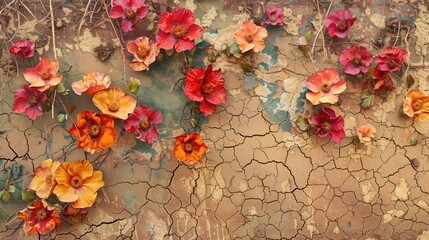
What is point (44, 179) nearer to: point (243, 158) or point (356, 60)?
point (243, 158)

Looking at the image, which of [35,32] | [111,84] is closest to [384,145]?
[111,84]

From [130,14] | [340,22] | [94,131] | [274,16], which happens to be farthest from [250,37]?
[94,131]

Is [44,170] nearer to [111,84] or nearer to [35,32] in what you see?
[111,84]

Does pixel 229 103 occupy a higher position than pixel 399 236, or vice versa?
pixel 229 103

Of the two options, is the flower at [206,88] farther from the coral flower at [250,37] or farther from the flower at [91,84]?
the flower at [91,84]

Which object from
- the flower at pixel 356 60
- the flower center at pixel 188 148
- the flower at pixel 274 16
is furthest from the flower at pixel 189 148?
the flower at pixel 356 60
